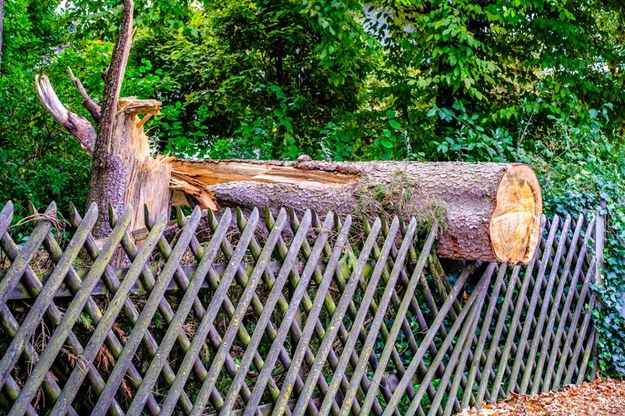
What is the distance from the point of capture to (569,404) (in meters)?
Result: 5.30

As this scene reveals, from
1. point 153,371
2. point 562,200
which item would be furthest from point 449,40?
point 153,371

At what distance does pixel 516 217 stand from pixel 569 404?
1.81m

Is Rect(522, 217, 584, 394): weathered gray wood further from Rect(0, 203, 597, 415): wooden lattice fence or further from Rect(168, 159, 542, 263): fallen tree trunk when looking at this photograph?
Rect(168, 159, 542, 263): fallen tree trunk

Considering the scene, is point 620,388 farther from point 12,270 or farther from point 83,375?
point 12,270

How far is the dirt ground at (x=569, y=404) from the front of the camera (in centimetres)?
494

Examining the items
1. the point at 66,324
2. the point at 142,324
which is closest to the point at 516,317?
the point at 142,324

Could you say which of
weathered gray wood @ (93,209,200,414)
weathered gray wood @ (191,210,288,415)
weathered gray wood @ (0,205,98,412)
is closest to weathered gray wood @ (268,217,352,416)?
weathered gray wood @ (191,210,288,415)

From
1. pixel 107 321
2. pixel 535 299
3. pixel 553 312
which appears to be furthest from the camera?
pixel 553 312

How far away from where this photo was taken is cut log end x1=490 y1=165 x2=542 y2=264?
4398 millimetres

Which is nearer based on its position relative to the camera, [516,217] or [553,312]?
[516,217]

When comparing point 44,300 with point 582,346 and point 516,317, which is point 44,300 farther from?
point 582,346

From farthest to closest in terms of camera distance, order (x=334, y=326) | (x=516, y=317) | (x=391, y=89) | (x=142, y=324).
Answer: (x=391, y=89), (x=516, y=317), (x=334, y=326), (x=142, y=324)

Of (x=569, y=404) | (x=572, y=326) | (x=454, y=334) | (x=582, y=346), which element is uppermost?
(x=454, y=334)

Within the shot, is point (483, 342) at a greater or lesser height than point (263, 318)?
lesser
